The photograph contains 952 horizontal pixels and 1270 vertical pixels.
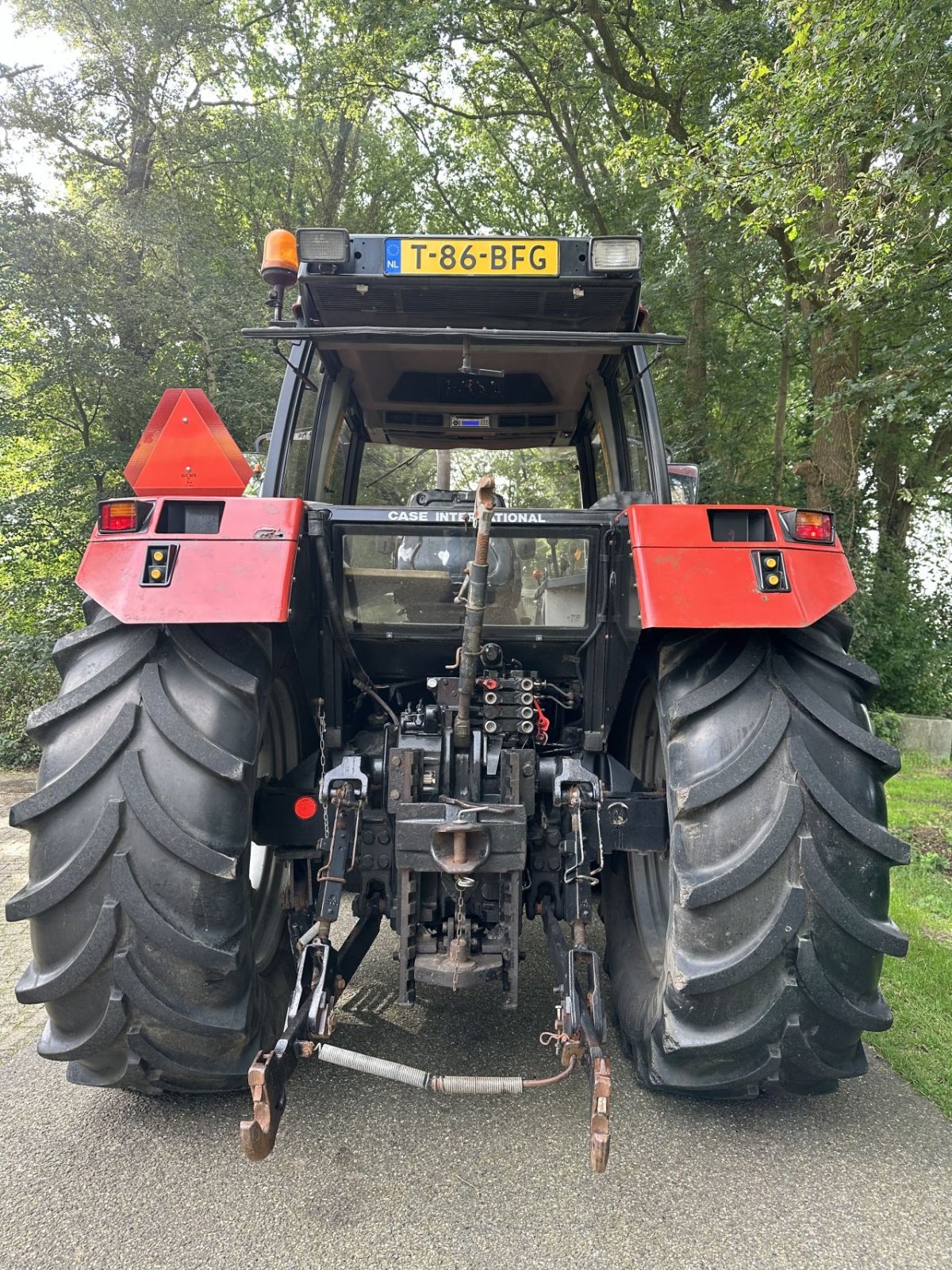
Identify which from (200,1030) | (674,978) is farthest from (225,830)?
(674,978)

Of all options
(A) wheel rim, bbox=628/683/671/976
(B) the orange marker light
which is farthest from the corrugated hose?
(B) the orange marker light

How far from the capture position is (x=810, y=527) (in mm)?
2271

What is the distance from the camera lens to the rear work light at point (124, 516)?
229cm

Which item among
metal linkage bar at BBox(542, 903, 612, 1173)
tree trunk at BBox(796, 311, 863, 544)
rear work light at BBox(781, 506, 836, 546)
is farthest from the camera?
tree trunk at BBox(796, 311, 863, 544)

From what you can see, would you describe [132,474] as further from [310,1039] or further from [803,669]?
[803,669]

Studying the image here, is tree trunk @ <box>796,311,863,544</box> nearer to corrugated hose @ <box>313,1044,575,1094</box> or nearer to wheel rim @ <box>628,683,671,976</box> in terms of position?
wheel rim @ <box>628,683,671,976</box>

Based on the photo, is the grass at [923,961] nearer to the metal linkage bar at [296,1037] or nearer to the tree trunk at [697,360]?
the metal linkage bar at [296,1037]

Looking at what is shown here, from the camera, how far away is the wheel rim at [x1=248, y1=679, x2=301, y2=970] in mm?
2654

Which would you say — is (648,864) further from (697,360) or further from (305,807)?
(697,360)

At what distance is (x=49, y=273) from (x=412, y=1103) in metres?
9.06

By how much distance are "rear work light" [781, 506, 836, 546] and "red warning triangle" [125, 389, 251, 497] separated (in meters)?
3.14

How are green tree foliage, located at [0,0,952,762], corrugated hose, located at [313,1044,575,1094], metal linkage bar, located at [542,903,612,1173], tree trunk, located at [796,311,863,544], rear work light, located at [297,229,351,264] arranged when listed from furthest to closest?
tree trunk, located at [796,311,863,544], green tree foliage, located at [0,0,952,762], rear work light, located at [297,229,351,264], corrugated hose, located at [313,1044,575,1094], metal linkage bar, located at [542,903,612,1173]

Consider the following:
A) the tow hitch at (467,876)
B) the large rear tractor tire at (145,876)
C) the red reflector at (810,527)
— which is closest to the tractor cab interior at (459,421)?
the red reflector at (810,527)

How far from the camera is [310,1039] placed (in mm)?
2143
